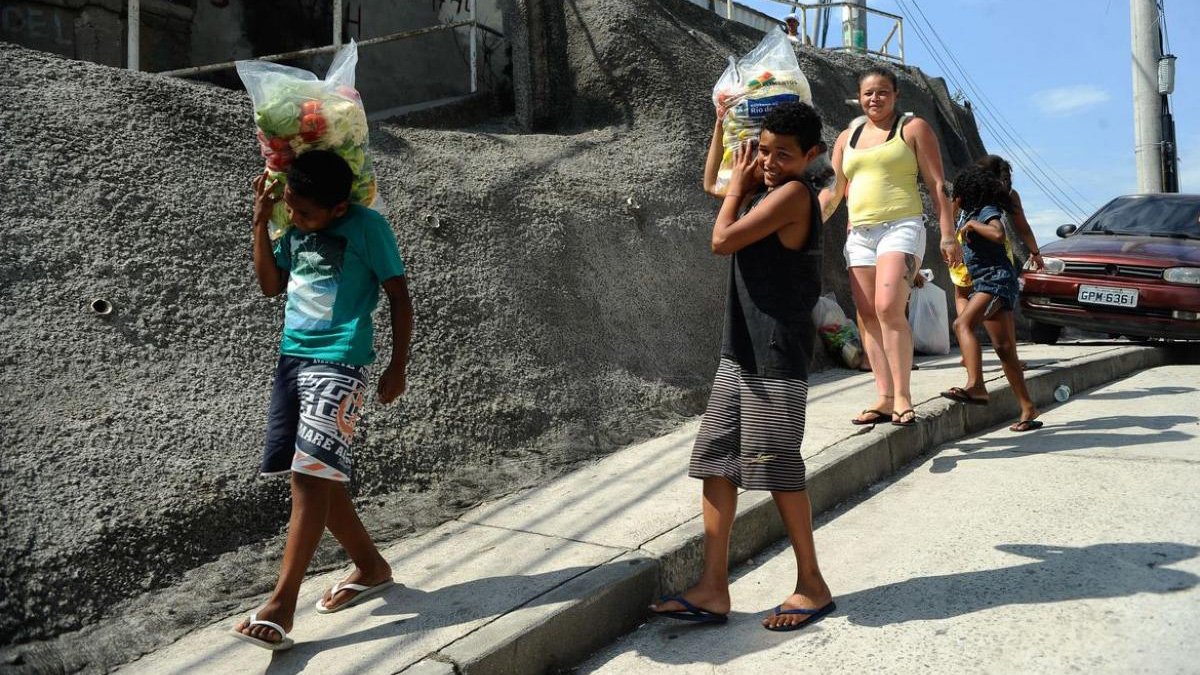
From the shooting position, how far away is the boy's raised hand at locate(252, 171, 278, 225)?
3170 mm

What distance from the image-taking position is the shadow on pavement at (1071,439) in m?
5.13

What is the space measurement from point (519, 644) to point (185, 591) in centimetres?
139

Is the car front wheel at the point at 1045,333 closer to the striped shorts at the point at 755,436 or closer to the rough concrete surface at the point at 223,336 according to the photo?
the rough concrete surface at the point at 223,336

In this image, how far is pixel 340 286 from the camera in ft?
10.2

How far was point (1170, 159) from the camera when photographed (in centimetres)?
1498

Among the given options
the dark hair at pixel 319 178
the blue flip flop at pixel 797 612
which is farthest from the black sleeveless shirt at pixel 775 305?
the dark hair at pixel 319 178

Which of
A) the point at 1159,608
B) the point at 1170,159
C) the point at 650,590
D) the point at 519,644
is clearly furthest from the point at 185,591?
the point at 1170,159

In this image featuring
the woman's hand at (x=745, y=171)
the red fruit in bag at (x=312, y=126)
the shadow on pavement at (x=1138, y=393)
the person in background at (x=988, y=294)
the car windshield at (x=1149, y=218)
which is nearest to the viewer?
the red fruit in bag at (x=312, y=126)

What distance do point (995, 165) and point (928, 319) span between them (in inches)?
93.0

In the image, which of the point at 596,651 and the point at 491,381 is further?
the point at 491,381

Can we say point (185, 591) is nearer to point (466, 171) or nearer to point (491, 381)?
point (491, 381)

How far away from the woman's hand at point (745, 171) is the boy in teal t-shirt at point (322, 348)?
1192 millimetres

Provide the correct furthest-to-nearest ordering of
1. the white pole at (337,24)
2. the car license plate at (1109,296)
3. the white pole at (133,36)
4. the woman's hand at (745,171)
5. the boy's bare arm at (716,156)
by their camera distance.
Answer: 1. the car license plate at (1109,296)
2. the white pole at (337,24)
3. the white pole at (133,36)
4. the boy's bare arm at (716,156)
5. the woman's hand at (745,171)

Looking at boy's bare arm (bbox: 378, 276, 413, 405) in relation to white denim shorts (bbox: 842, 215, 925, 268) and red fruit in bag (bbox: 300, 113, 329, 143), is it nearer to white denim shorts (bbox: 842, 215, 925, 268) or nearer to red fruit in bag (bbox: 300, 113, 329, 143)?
red fruit in bag (bbox: 300, 113, 329, 143)
